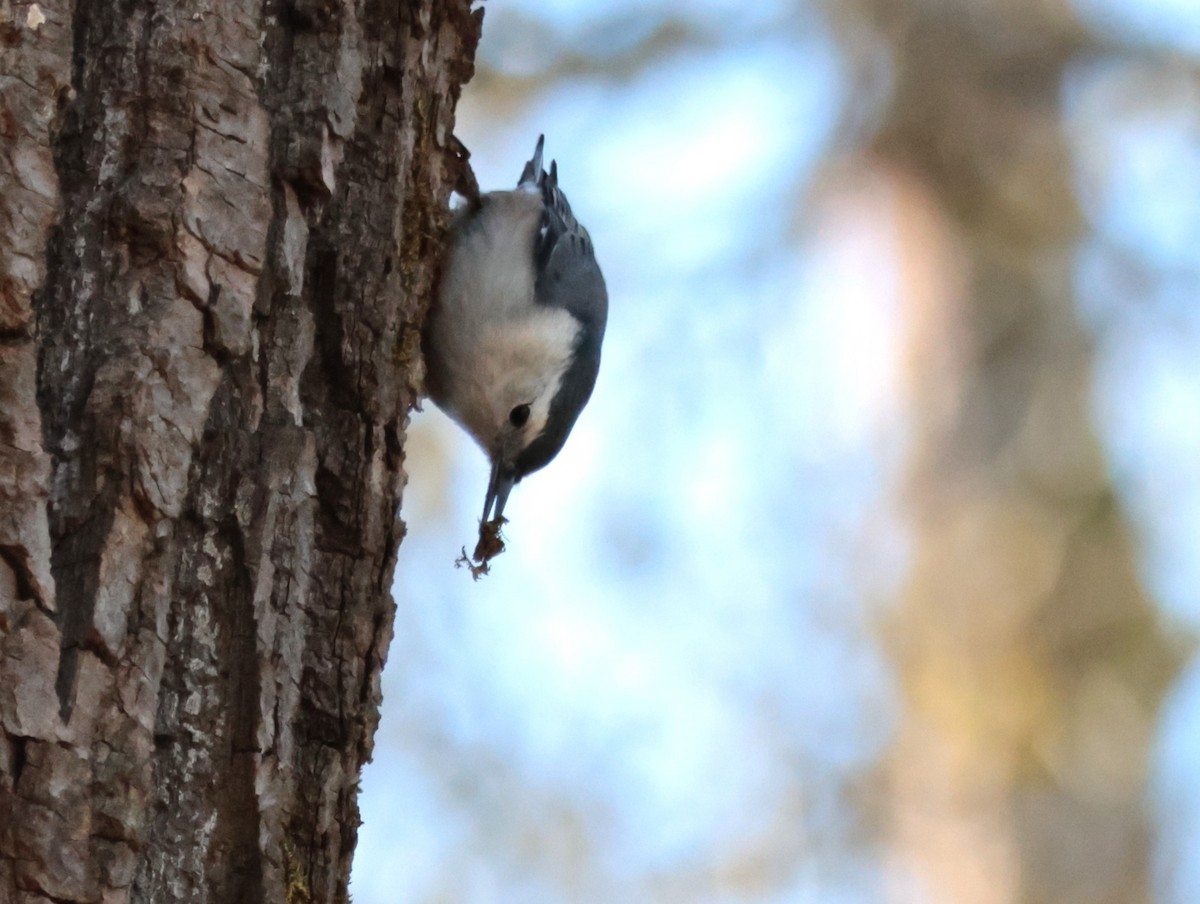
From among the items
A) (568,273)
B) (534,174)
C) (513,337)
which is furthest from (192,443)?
(534,174)

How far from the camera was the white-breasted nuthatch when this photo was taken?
3377 mm

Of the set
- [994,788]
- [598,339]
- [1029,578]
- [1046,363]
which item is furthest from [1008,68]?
[598,339]

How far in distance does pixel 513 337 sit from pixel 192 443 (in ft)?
6.09

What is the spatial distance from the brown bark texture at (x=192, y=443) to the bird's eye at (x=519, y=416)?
4.81ft

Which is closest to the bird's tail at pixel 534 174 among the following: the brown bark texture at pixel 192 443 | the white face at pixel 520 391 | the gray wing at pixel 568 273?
the gray wing at pixel 568 273

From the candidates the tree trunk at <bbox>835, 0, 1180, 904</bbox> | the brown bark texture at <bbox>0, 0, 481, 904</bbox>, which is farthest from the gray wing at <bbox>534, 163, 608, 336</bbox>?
the tree trunk at <bbox>835, 0, 1180, 904</bbox>

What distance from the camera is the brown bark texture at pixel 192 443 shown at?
1524 mm

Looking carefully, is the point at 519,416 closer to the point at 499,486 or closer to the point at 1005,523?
the point at 499,486

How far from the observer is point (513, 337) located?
354 centimetres

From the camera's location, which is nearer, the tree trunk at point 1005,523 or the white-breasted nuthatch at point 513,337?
the white-breasted nuthatch at point 513,337

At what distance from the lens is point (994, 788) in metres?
6.03

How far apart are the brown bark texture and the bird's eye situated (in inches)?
57.7

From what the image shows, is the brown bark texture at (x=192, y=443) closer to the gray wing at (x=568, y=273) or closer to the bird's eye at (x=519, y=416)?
the bird's eye at (x=519, y=416)

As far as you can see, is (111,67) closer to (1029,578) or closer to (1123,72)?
(1029,578)
